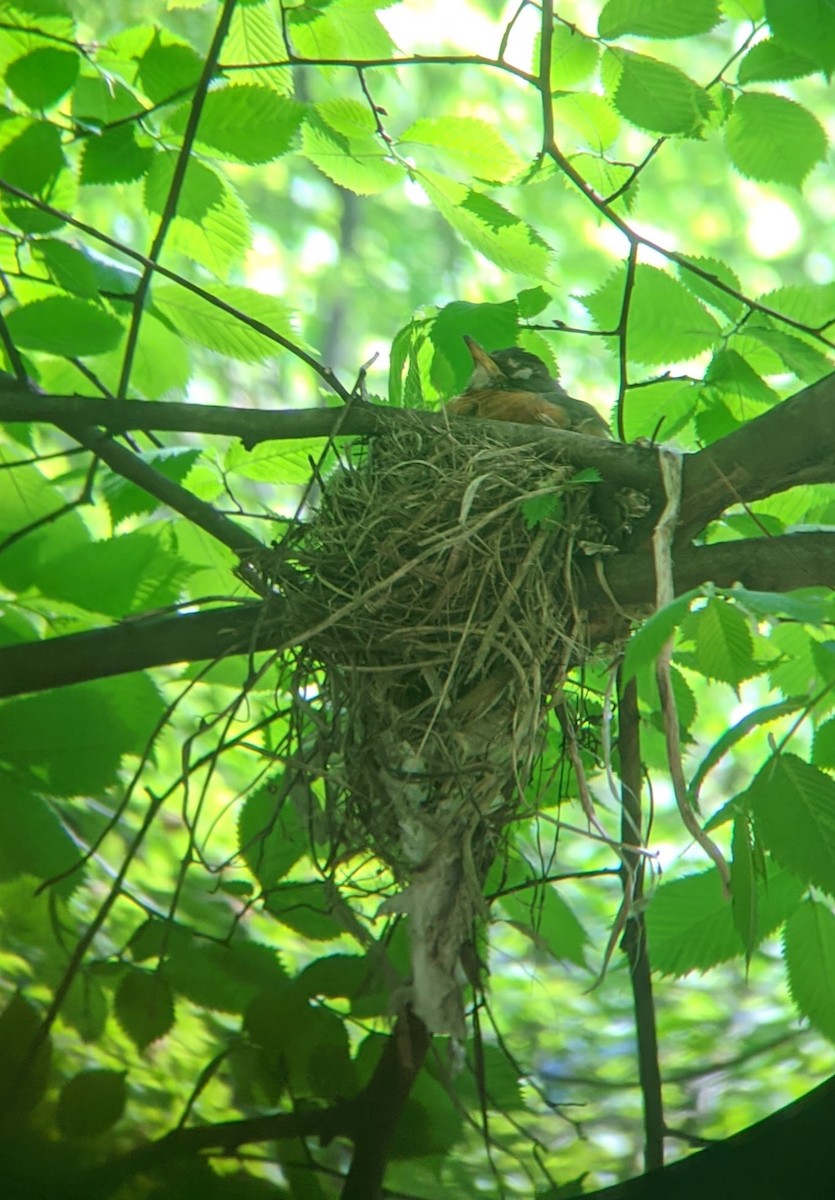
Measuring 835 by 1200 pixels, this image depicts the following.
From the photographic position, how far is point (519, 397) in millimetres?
2512

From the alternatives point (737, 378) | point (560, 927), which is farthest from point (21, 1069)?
point (737, 378)

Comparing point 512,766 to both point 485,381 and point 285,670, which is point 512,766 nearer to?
point 285,670

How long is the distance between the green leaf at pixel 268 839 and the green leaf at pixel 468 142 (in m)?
1.18

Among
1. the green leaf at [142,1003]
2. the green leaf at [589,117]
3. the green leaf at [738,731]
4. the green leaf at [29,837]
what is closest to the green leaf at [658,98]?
the green leaf at [589,117]

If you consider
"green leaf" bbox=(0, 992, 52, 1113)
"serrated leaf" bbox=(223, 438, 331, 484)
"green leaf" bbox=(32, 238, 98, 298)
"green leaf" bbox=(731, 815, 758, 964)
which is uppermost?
"green leaf" bbox=(32, 238, 98, 298)

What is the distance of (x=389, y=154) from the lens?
2146 millimetres

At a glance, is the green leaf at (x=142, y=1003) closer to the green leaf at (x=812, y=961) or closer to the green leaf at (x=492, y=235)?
the green leaf at (x=812, y=961)

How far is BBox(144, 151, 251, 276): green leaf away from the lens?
6.61 ft

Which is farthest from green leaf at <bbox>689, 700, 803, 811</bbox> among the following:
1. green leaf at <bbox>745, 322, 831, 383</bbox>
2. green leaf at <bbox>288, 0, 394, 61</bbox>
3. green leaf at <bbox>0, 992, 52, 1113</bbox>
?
green leaf at <bbox>288, 0, 394, 61</bbox>

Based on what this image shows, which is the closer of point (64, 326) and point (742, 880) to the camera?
point (742, 880)

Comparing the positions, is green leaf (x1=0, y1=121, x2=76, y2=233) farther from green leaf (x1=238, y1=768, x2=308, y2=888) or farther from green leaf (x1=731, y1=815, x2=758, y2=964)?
green leaf (x1=731, y1=815, x2=758, y2=964)

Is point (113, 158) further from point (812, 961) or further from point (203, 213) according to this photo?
point (812, 961)

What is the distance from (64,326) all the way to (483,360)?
938mm

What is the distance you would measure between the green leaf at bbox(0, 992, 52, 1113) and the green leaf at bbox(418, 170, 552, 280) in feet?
5.48
